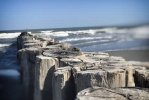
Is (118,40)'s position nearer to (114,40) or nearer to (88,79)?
(114,40)

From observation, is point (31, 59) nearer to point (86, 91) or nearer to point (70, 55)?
point (70, 55)

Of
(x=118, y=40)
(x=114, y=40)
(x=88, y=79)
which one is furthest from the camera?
(x=114, y=40)

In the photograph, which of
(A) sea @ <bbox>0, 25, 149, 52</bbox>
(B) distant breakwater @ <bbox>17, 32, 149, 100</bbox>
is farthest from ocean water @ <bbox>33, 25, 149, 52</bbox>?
(B) distant breakwater @ <bbox>17, 32, 149, 100</bbox>

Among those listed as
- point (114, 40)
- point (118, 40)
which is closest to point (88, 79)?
point (118, 40)

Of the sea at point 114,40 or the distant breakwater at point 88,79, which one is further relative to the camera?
the sea at point 114,40

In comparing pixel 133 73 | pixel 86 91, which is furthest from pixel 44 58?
pixel 86 91

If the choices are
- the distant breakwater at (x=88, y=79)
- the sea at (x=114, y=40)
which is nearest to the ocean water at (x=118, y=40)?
the sea at (x=114, y=40)

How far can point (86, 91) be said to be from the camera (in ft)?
11.8

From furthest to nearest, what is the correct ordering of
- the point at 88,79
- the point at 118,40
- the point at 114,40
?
the point at 114,40, the point at 118,40, the point at 88,79

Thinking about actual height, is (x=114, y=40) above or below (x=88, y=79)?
below

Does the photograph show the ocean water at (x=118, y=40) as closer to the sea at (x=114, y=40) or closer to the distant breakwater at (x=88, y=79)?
the sea at (x=114, y=40)

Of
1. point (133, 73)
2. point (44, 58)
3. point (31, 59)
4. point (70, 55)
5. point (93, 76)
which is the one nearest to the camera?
point (93, 76)

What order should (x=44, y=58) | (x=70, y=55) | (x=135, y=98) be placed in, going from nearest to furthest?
(x=135, y=98) < (x=44, y=58) < (x=70, y=55)

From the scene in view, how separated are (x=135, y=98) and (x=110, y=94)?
26 cm
